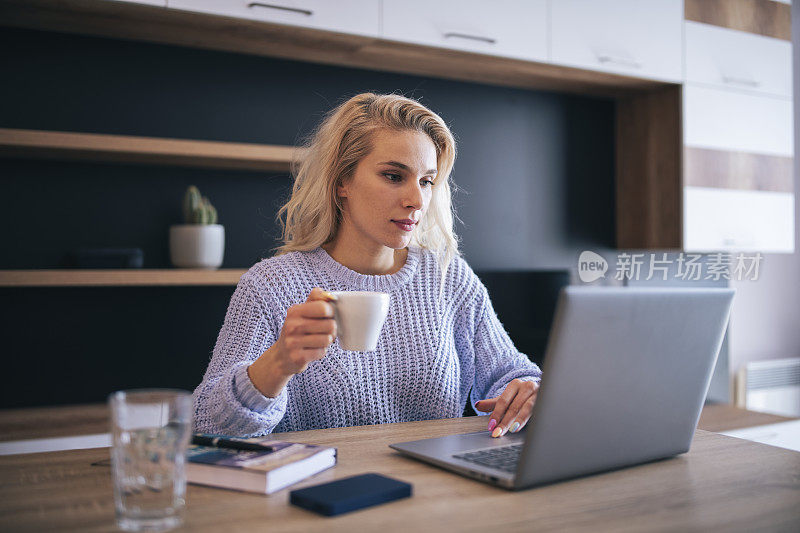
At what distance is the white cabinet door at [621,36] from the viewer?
290 cm

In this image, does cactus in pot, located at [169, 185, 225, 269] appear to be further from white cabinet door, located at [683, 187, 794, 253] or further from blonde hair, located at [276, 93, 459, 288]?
white cabinet door, located at [683, 187, 794, 253]

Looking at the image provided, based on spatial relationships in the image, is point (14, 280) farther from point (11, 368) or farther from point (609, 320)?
point (609, 320)

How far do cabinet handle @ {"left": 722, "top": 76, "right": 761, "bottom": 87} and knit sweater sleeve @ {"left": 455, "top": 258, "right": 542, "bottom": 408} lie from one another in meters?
2.05

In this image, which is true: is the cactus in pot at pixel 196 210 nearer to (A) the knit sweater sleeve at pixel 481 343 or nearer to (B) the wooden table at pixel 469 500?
(A) the knit sweater sleeve at pixel 481 343

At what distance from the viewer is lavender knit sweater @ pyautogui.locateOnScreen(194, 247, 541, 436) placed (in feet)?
5.21

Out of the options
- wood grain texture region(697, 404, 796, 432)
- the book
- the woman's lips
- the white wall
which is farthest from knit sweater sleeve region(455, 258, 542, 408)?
the white wall

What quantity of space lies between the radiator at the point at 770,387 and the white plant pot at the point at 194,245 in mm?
2751

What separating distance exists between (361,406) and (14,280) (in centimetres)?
120

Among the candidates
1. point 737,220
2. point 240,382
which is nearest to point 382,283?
point 240,382

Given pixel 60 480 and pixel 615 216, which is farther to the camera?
pixel 615 216

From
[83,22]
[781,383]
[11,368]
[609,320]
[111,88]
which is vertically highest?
[83,22]

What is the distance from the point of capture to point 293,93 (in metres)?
2.84

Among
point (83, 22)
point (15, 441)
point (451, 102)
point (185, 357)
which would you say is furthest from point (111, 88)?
point (451, 102)

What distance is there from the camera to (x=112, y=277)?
89.4 inches
